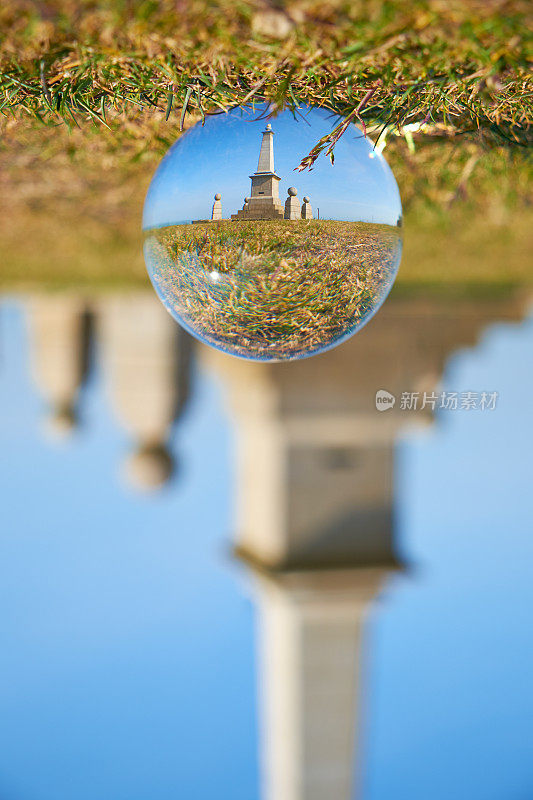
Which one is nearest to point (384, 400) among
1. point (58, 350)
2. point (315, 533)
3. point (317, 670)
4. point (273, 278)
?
point (315, 533)

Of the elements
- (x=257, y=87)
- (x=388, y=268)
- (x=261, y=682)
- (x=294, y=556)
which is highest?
(x=257, y=87)

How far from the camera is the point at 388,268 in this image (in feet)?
4.78

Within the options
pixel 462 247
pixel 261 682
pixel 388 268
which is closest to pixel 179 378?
pixel 261 682

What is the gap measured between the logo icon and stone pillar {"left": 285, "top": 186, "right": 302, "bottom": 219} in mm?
2852

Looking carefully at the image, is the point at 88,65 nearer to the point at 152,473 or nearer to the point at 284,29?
the point at 284,29

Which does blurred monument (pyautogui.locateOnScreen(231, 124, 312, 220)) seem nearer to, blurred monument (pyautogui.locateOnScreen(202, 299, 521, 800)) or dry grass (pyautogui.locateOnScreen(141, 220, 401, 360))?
dry grass (pyautogui.locateOnScreen(141, 220, 401, 360))

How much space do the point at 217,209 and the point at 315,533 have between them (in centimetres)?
288

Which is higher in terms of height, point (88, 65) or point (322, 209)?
point (88, 65)

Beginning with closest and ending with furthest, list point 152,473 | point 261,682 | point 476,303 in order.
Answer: point 261,682, point 152,473, point 476,303

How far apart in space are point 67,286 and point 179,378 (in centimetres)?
120

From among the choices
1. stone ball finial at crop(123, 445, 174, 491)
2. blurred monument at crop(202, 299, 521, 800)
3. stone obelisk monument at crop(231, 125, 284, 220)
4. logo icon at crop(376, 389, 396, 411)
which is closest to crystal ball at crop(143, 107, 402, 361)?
stone obelisk monument at crop(231, 125, 284, 220)

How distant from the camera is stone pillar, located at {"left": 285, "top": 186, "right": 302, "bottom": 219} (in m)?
1.30

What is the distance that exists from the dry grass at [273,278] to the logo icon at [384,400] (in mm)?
2679

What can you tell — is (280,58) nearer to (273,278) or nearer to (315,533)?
(273,278)
